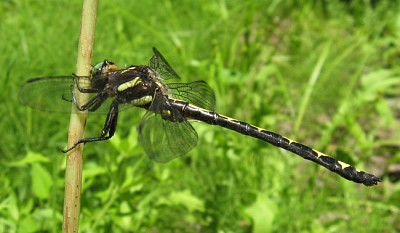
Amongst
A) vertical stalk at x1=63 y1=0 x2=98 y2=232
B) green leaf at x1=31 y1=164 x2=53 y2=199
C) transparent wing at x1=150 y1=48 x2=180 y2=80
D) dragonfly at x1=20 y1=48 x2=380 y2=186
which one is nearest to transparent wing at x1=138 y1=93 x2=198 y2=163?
dragonfly at x1=20 y1=48 x2=380 y2=186

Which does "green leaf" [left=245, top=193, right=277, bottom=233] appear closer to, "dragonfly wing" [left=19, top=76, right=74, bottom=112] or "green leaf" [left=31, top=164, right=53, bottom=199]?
"green leaf" [left=31, top=164, right=53, bottom=199]

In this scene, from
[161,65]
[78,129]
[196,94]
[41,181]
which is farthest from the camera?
[41,181]

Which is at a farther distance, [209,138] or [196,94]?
[209,138]

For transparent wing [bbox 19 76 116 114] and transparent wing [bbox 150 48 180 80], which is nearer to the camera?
transparent wing [bbox 19 76 116 114]

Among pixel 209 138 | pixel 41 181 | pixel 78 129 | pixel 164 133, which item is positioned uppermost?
pixel 209 138

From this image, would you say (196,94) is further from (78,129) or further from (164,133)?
(78,129)

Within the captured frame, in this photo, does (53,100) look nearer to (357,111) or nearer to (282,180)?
(282,180)

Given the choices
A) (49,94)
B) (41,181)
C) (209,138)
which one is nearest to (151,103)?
(49,94)

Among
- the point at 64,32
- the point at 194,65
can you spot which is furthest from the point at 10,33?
the point at 194,65
